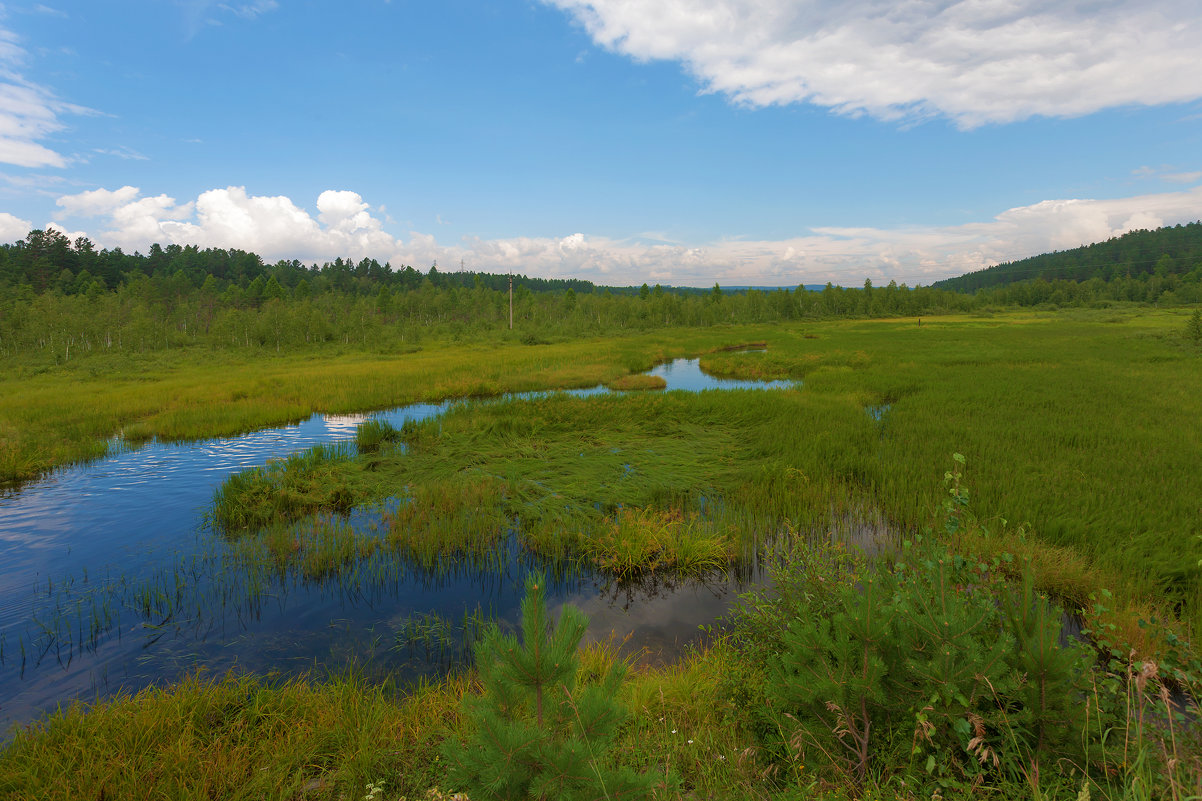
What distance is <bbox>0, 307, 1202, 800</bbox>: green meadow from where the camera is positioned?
3.00 metres

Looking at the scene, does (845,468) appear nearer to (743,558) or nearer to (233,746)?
(743,558)

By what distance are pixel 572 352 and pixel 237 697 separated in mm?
35567

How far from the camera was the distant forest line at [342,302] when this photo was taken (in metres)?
47.0

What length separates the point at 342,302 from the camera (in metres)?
74.8

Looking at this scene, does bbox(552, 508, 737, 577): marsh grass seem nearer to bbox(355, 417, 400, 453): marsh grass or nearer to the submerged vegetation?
the submerged vegetation

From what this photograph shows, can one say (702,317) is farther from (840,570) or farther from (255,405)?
(840,570)

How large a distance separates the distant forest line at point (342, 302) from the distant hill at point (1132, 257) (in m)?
0.59

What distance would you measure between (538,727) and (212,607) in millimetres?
7312

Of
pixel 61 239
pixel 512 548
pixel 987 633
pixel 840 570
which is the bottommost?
pixel 512 548

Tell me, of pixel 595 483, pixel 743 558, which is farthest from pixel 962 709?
pixel 595 483

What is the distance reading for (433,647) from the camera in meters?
6.38

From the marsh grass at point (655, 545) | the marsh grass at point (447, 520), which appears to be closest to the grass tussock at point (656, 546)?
the marsh grass at point (655, 545)

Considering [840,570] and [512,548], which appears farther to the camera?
[512,548]

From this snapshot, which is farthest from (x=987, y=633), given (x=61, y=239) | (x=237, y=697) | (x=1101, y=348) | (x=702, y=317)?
(x=61, y=239)
